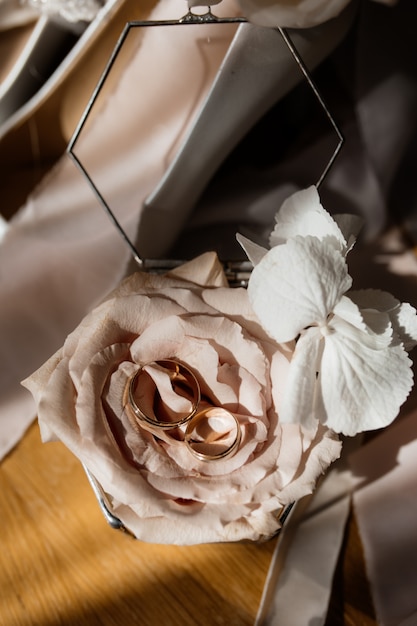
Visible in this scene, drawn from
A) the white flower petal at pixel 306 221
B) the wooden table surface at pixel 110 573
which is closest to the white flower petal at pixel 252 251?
the white flower petal at pixel 306 221

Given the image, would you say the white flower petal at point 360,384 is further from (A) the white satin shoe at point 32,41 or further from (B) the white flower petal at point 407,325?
(A) the white satin shoe at point 32,41

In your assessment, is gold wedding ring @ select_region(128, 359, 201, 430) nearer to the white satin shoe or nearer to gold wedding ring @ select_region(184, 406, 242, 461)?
gold wedding ring @ select_region(184, 406, 242, 461)

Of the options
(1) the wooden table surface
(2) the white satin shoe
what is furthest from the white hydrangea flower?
(2) the white satin shoe

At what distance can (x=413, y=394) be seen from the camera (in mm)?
400

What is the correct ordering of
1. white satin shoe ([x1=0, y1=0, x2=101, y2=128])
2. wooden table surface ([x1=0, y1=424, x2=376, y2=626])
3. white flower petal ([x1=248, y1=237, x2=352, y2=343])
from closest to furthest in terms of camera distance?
1. white flower petal ([x1=248, y1=237, x2=352, y2=343])
2. wooden table surface ([x1=0, y1=424, x2=376, y2=626])
3. white satin shoe ([x1=0, y1=0, x2=101, y2=128])

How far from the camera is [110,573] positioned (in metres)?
0.38

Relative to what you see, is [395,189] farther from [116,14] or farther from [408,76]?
[116,14]

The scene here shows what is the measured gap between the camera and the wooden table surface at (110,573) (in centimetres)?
36

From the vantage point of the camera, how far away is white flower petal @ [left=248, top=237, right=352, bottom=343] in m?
0.26

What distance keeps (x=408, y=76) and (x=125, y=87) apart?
20 cm

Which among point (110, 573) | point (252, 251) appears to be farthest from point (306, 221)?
point (110, 573)

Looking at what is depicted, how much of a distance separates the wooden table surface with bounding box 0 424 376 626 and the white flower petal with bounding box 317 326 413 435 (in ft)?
0.51

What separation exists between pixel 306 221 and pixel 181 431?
118 millimetres

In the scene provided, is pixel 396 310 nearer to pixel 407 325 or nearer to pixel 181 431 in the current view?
pixel 407 325
